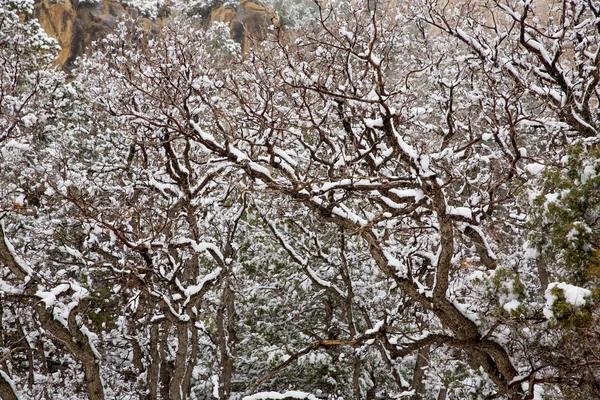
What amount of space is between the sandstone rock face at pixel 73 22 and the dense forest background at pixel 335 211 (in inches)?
570

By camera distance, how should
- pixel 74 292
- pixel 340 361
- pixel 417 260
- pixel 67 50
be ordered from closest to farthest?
1. pixel 74 292
2. pixel 417 260
3. pixel 340 361
4. pixel 67 50

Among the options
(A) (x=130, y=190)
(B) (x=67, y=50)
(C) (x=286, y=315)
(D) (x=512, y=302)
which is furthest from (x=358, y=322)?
(B) (x=67, y=50)

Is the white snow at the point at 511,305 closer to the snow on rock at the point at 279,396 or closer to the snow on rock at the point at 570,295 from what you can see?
the snow on rock at the point at 570,295

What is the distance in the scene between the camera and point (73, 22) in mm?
27641

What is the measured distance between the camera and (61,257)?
12219 millimetres

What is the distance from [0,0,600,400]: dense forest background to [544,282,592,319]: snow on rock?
0.02 metres

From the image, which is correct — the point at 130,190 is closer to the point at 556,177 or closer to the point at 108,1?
the point at 556,177

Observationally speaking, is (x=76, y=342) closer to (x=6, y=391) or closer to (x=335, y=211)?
(x=6, y=391)

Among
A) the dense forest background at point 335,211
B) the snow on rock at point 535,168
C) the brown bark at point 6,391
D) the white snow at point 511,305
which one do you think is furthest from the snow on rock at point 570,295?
the brown bark at point 6,391

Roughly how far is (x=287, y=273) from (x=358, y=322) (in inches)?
91.8

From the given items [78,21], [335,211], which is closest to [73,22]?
[78,21]

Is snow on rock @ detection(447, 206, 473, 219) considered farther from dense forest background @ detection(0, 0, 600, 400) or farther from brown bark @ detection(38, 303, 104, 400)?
brown bark @ detection(38, 303, 104, 400)

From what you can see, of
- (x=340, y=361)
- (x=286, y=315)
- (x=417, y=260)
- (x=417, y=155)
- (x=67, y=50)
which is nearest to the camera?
(x=417, y=155)

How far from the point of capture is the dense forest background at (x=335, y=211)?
473cm
